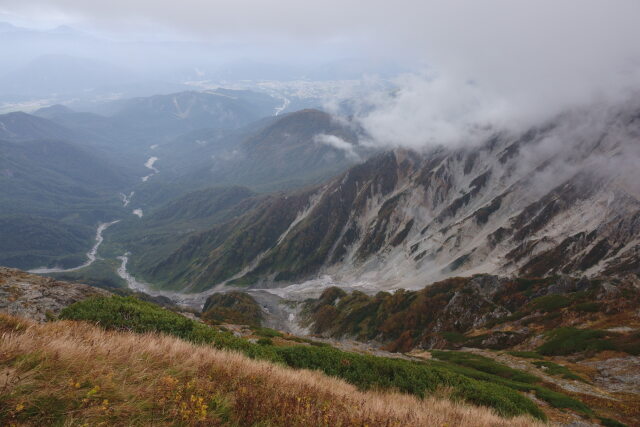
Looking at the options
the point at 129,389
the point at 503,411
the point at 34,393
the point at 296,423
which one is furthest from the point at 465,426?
the point at 34,393

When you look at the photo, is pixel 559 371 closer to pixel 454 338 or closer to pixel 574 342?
pixel 574 342

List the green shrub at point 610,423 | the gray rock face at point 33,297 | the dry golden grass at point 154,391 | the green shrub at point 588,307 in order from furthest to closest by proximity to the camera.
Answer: the green shrub at point 588,307
the gray rock face at point 33,297
the green shrub at point 610,423
the dry golden grass at point 154,391

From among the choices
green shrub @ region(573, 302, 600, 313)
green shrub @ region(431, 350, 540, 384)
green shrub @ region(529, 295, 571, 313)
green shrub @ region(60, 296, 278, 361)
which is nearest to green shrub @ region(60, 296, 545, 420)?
A: green shrub @ region(60, 296, 278, 361)

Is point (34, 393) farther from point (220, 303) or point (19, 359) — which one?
point (220, 303)

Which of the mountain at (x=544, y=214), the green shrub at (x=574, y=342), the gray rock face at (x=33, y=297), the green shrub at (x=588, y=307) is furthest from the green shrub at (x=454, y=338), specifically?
the gray rock face at (x=33, y=297)

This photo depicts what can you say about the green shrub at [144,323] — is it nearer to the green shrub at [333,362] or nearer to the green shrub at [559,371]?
the green shrub at [333,362]

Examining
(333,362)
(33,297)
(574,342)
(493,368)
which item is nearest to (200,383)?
(333,362)

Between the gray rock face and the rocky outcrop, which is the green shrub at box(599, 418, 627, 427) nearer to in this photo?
the rocky outcrop
